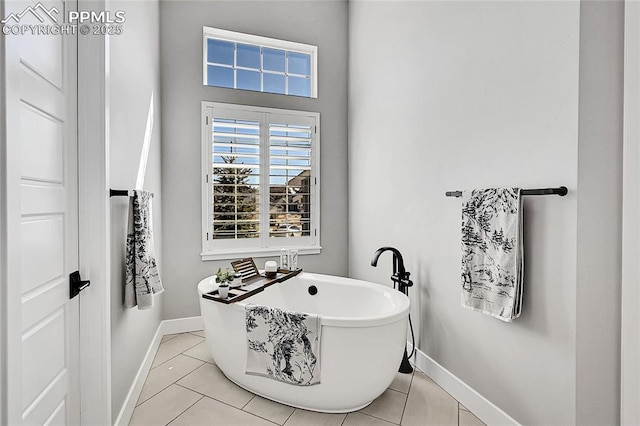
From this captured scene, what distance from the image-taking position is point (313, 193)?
3.71 meters


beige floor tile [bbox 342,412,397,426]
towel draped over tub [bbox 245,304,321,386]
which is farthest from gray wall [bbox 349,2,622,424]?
towel draped over tub [bbox 245,304,321,386]

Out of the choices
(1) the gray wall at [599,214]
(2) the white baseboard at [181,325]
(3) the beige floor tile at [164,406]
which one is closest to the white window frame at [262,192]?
(2) the white baseboard at [181,325]

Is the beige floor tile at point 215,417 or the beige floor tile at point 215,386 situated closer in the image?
the beige floor tile at point 215,417

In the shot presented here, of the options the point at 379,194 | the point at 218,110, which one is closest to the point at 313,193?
the point at 379,194

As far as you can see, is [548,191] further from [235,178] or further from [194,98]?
[194,98]

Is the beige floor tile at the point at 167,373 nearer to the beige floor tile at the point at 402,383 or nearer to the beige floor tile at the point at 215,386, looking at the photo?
the beige floor tile at the point at 215,386

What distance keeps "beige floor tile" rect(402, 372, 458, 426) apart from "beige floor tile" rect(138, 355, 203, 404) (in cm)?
157

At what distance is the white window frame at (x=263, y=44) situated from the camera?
3.38 meters

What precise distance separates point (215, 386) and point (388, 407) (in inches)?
45.2

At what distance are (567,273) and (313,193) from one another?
252 cm

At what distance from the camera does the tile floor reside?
2.00 meters

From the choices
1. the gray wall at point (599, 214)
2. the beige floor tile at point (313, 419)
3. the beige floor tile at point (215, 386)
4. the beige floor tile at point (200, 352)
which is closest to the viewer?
the gray wall at point (599, 214)

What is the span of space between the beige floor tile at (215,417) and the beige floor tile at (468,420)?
1086 millimetres

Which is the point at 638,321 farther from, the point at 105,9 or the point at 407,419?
the point at 105,9
